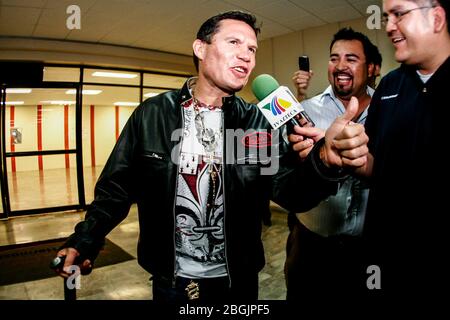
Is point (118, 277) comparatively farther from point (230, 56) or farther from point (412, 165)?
point (412, 165)

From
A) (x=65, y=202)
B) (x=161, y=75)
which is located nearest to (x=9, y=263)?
(x=65, y=202)

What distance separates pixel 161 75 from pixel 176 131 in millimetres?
6871

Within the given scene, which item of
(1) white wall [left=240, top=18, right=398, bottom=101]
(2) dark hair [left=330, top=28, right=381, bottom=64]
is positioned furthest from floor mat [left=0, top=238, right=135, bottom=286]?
(1) white wall [left=240, top=18, right=398, bottom=101]

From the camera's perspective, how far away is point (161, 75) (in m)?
7.92

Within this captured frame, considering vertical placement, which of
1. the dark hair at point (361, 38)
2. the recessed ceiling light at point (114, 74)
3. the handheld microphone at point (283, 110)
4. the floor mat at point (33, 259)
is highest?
the recessed ceiling light at point (114, 74)

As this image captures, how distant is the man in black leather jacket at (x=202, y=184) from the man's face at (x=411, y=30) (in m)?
0.59

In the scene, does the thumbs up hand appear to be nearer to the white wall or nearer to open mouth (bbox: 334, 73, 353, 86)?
open mouth (bbox: 334, 73, 353, 86)

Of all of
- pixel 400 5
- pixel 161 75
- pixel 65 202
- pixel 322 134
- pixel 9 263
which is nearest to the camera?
pixel 322 134

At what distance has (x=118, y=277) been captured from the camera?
3.55 m

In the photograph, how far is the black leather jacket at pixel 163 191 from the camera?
1.39 meters

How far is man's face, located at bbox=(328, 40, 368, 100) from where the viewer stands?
2.27m

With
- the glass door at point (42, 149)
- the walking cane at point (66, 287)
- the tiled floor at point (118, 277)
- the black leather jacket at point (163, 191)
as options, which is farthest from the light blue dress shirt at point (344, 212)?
the glass door at point (42, 149)

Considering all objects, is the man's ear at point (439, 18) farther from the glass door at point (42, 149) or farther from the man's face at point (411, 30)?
the glass door at point (42, 149)
